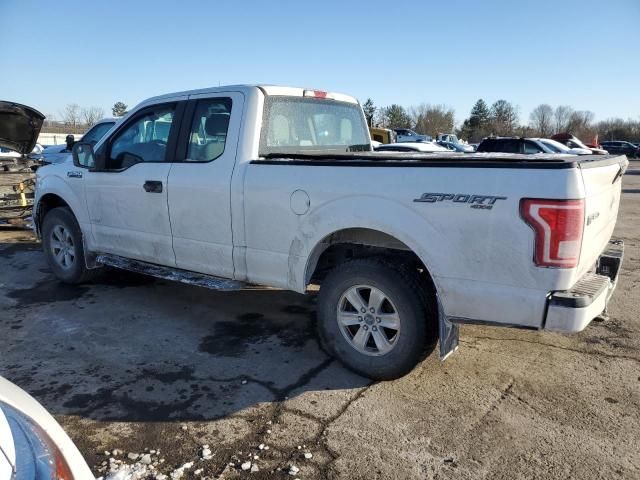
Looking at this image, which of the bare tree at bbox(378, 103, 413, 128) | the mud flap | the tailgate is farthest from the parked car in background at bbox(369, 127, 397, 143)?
the bare tree at bbox(378, 103, 413, 128)

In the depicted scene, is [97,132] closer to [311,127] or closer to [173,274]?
[173,274]

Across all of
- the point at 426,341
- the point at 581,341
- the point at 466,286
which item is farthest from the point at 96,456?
the point at 581,341

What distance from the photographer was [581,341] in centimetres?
429

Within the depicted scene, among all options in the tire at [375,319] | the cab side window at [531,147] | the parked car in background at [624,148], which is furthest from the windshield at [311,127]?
the parked car in background at [624,148]

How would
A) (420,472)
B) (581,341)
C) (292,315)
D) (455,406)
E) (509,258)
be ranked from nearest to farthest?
(420,472) < (509,258) < (455,406) < (581,341) < (292,315)

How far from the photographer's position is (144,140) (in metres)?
4.97

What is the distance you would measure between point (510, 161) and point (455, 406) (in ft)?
5.20

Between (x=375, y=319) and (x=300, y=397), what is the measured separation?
29.1 inches

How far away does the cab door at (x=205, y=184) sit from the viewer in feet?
13.7

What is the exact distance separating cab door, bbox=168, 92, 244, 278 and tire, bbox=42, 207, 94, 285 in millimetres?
1759

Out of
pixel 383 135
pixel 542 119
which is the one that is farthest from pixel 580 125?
pixel 383 135

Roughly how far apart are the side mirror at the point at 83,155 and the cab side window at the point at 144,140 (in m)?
0.29

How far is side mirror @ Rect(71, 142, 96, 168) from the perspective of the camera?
5.32 metres

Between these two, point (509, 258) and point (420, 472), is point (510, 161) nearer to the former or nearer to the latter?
point (509, 258)
